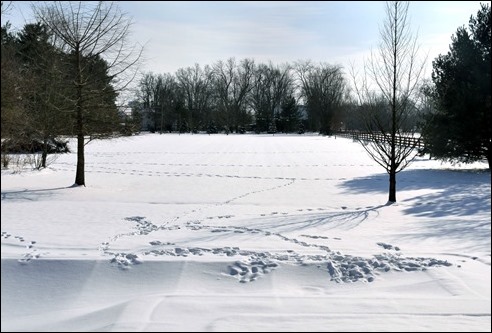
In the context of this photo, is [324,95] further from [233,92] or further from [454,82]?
→ [454,82]

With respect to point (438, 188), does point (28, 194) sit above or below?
below

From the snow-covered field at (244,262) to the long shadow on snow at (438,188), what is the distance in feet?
0.41

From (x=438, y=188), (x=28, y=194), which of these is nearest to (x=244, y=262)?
(x=28, y=194)

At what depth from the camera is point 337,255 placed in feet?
24.0

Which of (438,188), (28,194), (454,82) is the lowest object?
(28,194)

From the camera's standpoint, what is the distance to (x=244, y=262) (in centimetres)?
683

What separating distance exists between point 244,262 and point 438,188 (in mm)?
10850

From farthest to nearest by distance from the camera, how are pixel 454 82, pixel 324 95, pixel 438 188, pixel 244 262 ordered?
pixel 324 95
pixel 438 188
pixel 454 82
pixel 244 262

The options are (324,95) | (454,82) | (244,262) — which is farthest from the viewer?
(324,95)

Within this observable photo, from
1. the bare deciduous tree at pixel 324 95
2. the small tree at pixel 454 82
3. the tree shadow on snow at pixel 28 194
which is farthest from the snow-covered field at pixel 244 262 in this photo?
the bare deciduous tree at pixel 324 95

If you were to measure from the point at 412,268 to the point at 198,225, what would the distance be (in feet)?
15.2

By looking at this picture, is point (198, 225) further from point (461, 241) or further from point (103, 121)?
point (103, 121)

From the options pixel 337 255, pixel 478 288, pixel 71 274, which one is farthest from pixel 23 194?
pixel 478 288

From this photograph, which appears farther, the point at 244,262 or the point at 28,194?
the point at 28,194
